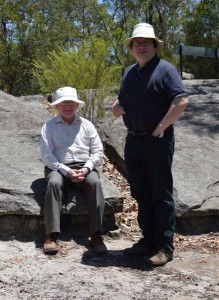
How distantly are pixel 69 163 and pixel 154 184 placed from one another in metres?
0.92

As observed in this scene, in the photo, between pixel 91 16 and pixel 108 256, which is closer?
pixel 108 256

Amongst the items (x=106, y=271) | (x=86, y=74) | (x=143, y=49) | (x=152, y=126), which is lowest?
(x=106, y=271)

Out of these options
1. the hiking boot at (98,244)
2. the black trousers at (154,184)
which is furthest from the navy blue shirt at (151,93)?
the hiking boot at (98,244)

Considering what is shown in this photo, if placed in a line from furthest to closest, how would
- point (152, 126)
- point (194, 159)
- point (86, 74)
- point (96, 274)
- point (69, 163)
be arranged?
point (86, 74), point (194, 159), point (69, 163), point (152, 126), point (96, 274)

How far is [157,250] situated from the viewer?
4.72 meters

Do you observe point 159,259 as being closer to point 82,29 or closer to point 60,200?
point 60,200

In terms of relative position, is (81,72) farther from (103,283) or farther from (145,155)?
(103,283)

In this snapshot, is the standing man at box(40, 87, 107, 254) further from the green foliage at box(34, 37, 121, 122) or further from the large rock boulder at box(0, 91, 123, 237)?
the green foliage at box(34, 37, 121, 122)

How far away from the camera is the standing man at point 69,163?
16.1 feet

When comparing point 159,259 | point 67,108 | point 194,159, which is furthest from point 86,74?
point 159,259

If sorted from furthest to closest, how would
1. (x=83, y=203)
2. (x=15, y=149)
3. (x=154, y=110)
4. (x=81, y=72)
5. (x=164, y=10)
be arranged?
→ (x=164, y=10) → (x=81, y=72) → (x=15, y=149) → (x=83, y=203) → (x=154, y=110)

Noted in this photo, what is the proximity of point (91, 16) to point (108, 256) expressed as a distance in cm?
2270

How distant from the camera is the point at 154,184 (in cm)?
462

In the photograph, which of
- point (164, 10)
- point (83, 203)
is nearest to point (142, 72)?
point (83, 203)
